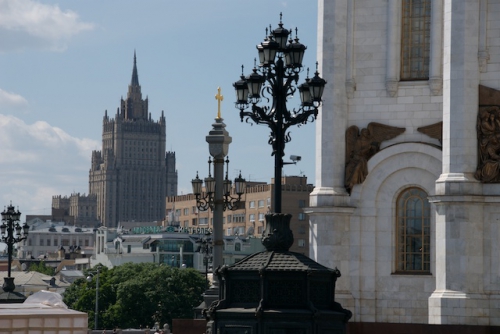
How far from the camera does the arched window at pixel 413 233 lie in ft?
147

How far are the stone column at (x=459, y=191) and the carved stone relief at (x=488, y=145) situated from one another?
0.57 feet

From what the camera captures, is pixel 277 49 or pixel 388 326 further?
pixel 388 326

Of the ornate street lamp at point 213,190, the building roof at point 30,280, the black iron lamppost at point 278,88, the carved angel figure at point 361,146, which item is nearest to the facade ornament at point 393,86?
the carved angel figure at point 361,146

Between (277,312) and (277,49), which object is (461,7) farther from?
(277,312)

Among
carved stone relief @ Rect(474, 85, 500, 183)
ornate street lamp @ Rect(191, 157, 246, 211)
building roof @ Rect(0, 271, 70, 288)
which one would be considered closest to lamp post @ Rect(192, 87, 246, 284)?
ornate street lamp @ Rect(191, 157, 246, 211)

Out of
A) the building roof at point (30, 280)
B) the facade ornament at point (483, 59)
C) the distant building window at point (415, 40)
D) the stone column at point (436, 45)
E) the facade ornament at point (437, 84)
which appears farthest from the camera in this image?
the building roof at point (30, 280)

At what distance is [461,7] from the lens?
43.2 meters

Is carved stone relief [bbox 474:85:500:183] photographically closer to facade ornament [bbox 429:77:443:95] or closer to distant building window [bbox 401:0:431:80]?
facade ornament [bbox 429:77:443:95]

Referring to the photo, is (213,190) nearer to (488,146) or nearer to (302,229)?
(488,146)

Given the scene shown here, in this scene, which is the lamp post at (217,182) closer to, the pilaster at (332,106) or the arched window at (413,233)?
the pilaster at (332,106)

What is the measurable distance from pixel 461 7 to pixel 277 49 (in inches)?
566

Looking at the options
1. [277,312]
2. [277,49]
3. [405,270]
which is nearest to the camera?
[277,312]

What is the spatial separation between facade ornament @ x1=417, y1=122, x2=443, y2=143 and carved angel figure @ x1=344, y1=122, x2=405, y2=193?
0.72 metres

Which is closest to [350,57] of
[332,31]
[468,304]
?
[332,31]
